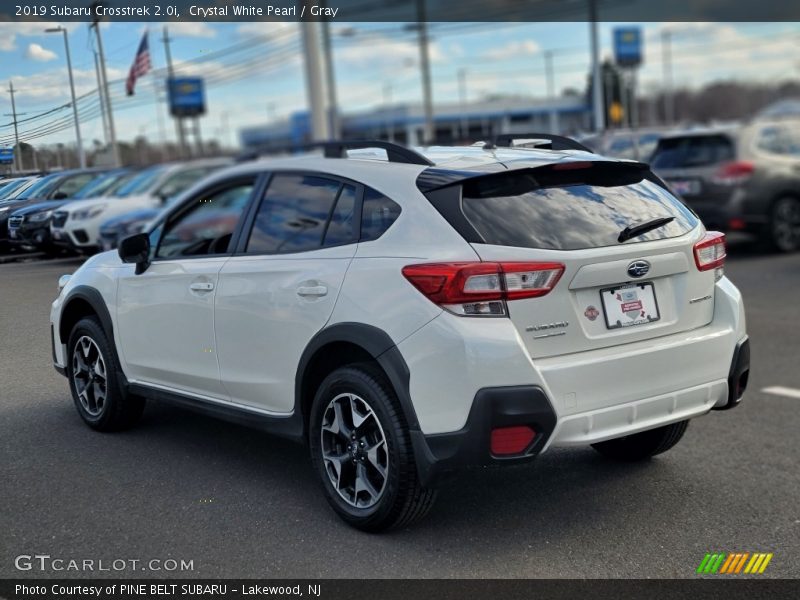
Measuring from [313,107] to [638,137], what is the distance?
221 inches

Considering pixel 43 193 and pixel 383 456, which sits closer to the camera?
pixel 383 456

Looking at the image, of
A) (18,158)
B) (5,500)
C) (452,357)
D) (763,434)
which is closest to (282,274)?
(452,357)

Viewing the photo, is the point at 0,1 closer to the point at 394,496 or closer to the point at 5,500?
the point at 5,500

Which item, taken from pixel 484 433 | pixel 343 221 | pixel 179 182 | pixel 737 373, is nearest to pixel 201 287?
pixel 343 221

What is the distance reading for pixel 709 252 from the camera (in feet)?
13.7

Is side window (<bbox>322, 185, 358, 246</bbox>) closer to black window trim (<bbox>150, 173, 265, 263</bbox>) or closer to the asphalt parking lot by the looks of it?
black window trim (<bbox>150, 173, 265, 263</bbox>)

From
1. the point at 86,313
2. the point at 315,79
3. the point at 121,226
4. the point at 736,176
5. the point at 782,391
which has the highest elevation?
the point at 315,79

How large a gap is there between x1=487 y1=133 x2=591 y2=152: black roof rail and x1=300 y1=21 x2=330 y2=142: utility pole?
10.0m

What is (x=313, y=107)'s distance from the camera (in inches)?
645

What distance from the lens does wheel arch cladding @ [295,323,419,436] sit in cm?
357

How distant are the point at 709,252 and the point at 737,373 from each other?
1.83ft

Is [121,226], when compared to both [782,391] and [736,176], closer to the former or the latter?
[782,391]

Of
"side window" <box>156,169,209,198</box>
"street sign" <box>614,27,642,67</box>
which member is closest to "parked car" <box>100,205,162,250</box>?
"side window" <box>156,169,209,198</box>

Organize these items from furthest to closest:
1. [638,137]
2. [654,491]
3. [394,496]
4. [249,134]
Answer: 1. [249,134]
2. [638,137]
3. [654,491]
4. [394,496]
